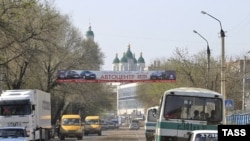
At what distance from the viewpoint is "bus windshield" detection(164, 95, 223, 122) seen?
1961cm

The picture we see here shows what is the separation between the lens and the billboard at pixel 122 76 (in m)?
62.8

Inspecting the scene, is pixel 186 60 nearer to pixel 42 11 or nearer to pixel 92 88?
pixel 92 88

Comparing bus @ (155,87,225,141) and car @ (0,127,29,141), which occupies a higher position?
bus @ (155,87,225,141)

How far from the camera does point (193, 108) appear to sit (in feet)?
64.7

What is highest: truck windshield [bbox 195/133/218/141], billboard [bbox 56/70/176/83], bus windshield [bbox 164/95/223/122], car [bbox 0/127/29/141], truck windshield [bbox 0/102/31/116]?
billboard [bbox 56/70/176/83]

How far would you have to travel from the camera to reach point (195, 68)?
6650 centimetres

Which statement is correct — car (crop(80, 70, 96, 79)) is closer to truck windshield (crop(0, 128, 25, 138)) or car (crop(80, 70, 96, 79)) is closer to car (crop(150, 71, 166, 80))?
car (crop(150, 71, 166, 80))

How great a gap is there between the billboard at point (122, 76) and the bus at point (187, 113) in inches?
1689

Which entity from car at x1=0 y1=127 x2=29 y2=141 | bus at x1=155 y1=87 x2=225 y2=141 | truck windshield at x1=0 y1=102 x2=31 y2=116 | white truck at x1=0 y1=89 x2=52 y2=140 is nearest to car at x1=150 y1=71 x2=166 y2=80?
white truck at x1=0 y1=89 x2=52 y2=140

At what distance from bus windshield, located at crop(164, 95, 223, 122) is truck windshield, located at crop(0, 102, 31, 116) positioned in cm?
1817

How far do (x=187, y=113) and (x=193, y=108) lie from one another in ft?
0.99

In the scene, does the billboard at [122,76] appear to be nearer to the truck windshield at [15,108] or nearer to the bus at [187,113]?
the truck windshield at [15,108]

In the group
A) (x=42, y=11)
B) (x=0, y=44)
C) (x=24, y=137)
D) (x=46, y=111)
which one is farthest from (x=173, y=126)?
(x=42, y=11)

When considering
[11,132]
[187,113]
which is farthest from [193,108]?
[11,132]
